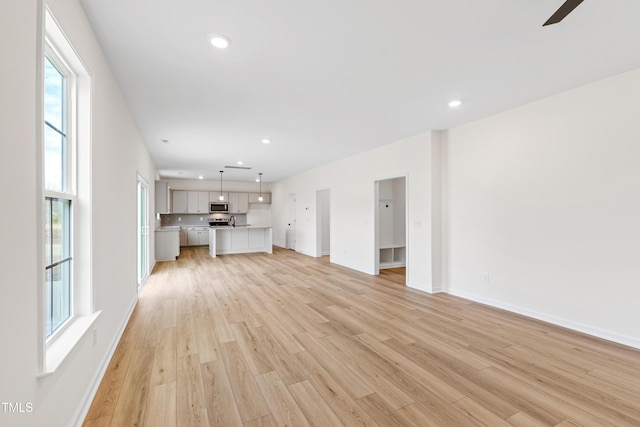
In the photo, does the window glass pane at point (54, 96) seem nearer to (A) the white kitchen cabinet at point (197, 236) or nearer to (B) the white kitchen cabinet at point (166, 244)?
(B) the white kitchen cabinet at point (166, 244)

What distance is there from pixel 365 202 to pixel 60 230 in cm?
499

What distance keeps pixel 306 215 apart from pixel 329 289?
4226 mm

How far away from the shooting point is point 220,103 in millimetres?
3373

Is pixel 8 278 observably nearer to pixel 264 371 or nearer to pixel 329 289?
pixel 264 371

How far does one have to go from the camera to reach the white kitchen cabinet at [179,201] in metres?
10.4

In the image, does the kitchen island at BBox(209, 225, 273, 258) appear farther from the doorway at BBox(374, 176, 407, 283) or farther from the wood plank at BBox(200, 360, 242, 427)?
the wood plank at BBox(200, 360, 242, 427)

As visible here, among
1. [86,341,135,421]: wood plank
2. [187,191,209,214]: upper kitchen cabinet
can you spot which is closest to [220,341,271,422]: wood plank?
[86,341,135,421]: wood plank

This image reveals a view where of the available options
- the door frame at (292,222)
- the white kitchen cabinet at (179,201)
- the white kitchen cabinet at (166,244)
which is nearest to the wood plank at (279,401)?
the white kitchen cabinet at (166,244)

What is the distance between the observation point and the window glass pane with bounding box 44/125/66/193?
1553 mm

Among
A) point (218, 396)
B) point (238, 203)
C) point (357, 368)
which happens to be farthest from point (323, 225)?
point (218, 396)

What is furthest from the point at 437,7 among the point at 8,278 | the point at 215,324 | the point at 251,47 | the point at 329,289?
the point at 329,289

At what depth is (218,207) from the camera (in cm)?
1082

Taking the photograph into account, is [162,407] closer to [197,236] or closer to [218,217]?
[197,236]

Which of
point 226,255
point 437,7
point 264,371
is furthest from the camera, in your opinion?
point 226,255
